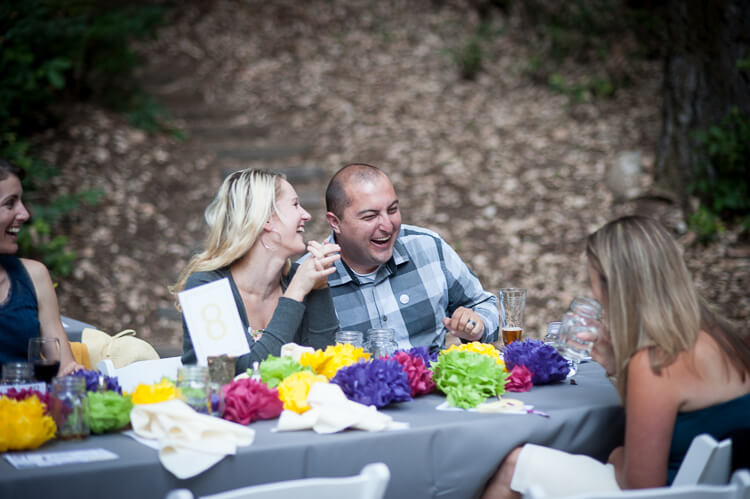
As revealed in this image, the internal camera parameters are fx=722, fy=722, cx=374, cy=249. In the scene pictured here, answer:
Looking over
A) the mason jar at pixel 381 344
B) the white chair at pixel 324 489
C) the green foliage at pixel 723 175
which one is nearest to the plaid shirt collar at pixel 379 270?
the mason jar at pixel 381 344

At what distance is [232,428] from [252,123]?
695cm

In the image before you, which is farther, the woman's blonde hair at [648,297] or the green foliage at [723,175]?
the green foliage at [723,175]

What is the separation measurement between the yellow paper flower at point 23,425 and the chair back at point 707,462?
5.24ft

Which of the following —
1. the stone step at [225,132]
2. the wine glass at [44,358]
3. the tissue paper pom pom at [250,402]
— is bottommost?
the tissue paper pom pom at [250,402]

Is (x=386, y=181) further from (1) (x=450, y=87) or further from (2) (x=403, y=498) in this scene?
(1) (x=450, y=87)

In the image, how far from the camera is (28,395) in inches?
76.2

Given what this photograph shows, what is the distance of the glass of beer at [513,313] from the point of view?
2.60 metres

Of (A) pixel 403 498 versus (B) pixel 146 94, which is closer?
(A) pixel 403 498

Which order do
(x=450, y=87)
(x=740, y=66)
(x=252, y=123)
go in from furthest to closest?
(x=450, y=87) < (x=252, y=123) < (x=740, y=66)

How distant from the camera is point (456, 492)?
208cm

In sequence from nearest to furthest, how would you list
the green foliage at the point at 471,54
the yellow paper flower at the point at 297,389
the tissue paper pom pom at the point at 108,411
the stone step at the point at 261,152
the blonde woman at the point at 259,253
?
the tissue paper pom pom at the point at 108,411
the yellow paper flower at the point at 297,389
the blonde woman at the point at 259,253
the stone step at the point at 261,152
the green foliage at the point at 471,54

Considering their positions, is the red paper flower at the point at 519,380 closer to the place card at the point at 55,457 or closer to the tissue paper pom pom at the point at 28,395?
the place card at the point at 55,457

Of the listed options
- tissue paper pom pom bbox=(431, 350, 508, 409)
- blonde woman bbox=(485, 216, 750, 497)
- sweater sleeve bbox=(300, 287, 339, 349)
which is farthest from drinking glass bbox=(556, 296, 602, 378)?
sweater sleeve bbox=(300, 287, 339, 349)

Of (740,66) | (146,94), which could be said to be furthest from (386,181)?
(146,94)
